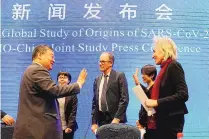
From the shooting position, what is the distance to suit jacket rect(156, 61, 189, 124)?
2541 millimetres

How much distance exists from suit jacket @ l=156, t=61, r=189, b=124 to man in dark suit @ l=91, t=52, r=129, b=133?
1074mm

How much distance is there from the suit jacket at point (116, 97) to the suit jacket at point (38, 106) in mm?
887

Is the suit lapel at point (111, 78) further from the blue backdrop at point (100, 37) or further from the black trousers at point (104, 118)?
the blue backdrop at point (100, 37)

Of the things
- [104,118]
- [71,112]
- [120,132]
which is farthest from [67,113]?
[120,132]

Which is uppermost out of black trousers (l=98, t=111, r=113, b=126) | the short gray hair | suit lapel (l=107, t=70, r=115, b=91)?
the short gray hair

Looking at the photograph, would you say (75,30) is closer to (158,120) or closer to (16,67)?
(16,67)

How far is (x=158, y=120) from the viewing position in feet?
8.55

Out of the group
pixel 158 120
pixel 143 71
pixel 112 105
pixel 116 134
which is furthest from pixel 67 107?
pixel 158 120

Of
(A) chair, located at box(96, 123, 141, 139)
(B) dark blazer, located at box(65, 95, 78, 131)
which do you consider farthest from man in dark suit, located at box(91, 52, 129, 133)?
(A) chair, located at box(96, 123, 141, 139)

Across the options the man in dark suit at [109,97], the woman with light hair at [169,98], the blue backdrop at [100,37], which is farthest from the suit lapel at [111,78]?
the woman with light hair at [169,98]

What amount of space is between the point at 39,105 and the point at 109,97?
105cm

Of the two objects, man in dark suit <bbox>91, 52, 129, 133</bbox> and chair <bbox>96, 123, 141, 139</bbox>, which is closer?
chair <bbox>96, 123, 141, 139</bbox>

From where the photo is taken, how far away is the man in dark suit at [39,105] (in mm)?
2814

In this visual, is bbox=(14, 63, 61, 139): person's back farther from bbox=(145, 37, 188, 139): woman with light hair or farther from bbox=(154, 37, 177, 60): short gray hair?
bbox=(154, 37, 177, 60): short gray hair
